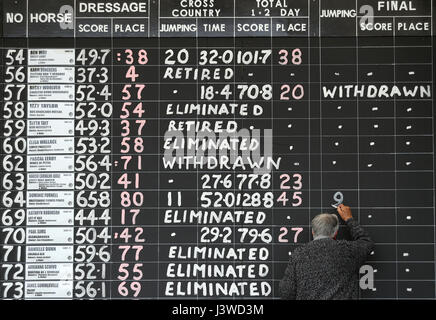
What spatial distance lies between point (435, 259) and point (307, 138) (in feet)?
Answer: 4.58

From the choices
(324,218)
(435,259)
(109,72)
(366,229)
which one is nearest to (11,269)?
(109,72)

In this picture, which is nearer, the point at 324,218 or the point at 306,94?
the point at 324,218

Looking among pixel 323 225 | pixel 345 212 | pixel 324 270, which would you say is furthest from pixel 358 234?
pixel 324 270

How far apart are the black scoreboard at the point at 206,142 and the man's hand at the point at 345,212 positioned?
84mm

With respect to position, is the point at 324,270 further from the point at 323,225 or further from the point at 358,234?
the point at 358,234

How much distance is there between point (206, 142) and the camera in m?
5.24

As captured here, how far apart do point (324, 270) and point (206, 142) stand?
1.39m

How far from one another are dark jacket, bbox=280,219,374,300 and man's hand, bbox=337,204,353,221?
11.2 inches

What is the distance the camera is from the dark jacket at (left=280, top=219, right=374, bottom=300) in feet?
15.4

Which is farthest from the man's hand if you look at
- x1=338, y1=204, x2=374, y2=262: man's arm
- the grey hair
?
the grey hair

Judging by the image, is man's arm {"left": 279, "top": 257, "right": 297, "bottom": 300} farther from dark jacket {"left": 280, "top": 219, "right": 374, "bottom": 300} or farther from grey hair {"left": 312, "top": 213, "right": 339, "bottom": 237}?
grey hair {"left": 312, "top": 213, "right": 339, "bottom": 237}

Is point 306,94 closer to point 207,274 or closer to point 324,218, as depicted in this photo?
point 324,218

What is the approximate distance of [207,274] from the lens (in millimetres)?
5195

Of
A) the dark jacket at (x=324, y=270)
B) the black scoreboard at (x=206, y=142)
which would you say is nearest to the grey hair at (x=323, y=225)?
the dark jacket at (x=324, y=270)
